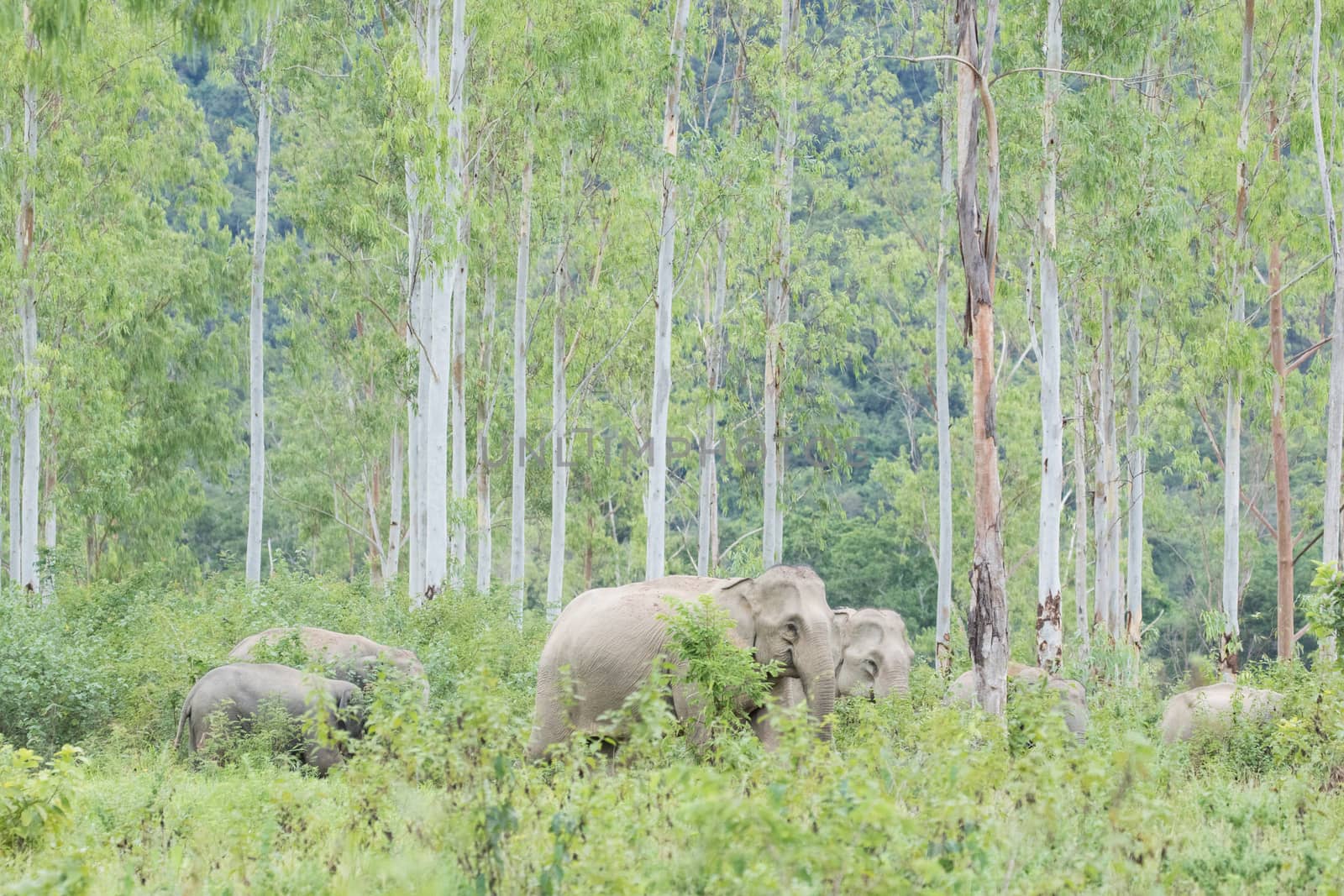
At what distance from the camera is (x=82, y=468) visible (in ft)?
106

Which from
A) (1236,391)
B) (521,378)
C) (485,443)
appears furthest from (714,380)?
(1236,391)

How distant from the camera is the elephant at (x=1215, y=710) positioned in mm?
11359

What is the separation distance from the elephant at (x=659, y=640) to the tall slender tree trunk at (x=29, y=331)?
43.8 feet

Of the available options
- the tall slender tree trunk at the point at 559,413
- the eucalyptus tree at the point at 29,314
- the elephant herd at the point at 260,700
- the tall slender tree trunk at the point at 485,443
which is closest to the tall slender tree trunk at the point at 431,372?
the tall slender tree trunk at the point at 485,443

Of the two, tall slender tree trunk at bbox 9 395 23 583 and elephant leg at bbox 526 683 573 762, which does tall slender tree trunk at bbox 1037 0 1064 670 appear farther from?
tall slender tree trunk at bbox 9 395 23 583

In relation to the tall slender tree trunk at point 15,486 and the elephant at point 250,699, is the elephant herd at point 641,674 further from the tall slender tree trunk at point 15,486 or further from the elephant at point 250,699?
the tall slender tree trunk at point 15,486

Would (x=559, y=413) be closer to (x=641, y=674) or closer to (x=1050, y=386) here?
(x=1050, y=386)

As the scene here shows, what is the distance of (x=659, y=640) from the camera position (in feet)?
34.0

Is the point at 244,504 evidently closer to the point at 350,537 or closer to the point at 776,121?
the point at 350,537

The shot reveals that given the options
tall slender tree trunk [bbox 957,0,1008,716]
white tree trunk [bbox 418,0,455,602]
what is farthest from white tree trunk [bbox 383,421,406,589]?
tall slender tree trunk [bbox 957,0,1008,716]

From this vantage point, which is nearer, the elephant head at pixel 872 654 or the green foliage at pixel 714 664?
the green foliage at pixel 714 664

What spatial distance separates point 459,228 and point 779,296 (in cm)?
634

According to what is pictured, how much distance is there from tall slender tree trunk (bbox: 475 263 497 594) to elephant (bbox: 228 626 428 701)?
8.57m

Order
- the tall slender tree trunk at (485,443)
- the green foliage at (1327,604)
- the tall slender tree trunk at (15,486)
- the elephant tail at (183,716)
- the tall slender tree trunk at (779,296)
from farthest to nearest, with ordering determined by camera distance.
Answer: the tall slender tree trunk at (485,443), the tall slender tree trunk at (779,296), the tall slender tree trunk at (15,486), the elephant tail at (183,716), the green foliage at (1327,604)
